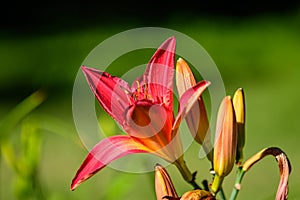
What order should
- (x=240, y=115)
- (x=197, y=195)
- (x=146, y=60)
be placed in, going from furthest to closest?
(x=146, y=60), (x=240, y=115), (x=197, y=195)

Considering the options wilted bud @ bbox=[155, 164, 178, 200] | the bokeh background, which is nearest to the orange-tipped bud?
wilted bud @ bbox=[155, 164, 178, 200]

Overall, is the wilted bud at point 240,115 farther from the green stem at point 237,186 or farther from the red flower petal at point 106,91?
the red flower petal at point 106,91

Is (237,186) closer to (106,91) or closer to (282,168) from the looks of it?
(282,168)

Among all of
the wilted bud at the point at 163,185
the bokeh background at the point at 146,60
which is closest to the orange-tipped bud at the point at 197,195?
the wilted bud at the point at 163,185

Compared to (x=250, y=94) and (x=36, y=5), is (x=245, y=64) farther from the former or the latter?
(x=36, y=5)

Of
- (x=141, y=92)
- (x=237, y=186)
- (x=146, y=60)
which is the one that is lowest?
(x=146, y=60)

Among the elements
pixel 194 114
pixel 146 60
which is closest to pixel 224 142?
pixel 194 114

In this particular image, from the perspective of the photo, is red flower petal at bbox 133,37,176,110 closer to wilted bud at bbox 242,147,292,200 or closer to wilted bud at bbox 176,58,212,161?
wilted bud at bbox 176,58,212,161
